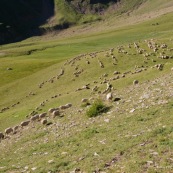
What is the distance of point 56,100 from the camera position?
39875 millimetres

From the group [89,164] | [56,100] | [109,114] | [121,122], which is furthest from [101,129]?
[56,100]

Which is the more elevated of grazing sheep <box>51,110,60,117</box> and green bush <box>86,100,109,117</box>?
green bush <box>86,100,109,117</box>

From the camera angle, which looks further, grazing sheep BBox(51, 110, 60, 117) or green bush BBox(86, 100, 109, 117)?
grazing sheep BBox(51, 110, 60, 117)

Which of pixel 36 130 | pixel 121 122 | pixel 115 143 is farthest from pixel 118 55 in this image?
pixel 115 143

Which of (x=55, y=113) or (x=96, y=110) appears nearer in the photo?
(x=96, y=110)

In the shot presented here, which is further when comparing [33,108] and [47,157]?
[33,108]

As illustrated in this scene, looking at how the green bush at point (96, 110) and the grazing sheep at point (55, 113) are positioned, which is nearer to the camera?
the green bush at point (96, 110)

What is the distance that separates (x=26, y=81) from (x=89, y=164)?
46.0m

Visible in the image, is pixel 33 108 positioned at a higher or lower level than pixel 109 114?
lower

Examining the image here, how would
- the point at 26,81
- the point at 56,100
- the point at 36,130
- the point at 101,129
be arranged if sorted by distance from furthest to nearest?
the point at 26,81, the point at 56,100, the point at 36,130, the point at 101,129

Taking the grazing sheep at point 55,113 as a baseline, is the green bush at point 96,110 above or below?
above

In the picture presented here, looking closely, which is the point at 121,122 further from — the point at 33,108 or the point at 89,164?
the point at 33,108

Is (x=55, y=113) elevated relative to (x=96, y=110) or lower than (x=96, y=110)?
lower

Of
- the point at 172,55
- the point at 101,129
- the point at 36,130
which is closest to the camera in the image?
the point at 101,129
